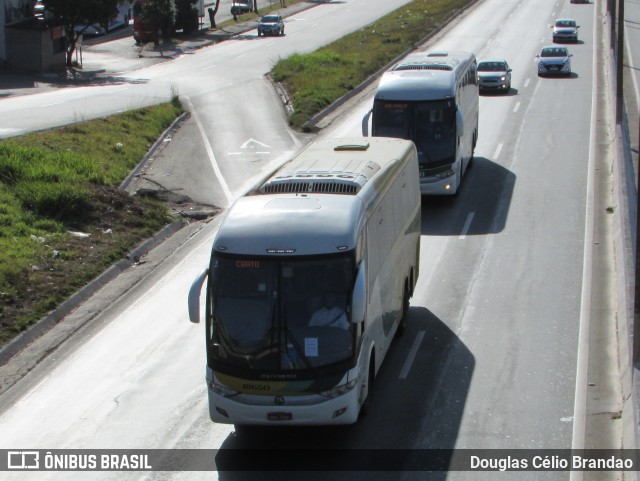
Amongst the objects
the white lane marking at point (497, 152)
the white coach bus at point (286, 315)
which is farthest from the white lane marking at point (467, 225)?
the white coach bus at point (286, 315)

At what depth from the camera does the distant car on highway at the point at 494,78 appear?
143 ft

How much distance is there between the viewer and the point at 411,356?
16.2m

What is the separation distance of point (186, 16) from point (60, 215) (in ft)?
173

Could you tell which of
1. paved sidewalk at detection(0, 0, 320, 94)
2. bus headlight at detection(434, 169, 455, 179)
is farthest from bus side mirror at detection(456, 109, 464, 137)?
paved sidewalk at detection(0, 0, 320, 94)

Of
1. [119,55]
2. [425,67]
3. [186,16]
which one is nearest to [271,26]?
[186,16]

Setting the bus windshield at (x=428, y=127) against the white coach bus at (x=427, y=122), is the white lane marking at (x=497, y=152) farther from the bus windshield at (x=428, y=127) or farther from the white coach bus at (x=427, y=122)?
the bus windshield at (x=428, y=127)

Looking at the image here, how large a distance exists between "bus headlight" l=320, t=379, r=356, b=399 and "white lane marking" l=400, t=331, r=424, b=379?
2.85 meters

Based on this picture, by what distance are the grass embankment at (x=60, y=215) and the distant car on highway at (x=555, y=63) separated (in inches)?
924

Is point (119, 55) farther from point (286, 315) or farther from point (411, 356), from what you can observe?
point (286, 315)

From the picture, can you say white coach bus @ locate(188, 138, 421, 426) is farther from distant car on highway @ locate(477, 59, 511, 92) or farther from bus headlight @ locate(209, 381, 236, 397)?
distant car on highway @ locate(477, 59, 511, 92)

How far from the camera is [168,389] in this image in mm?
15281

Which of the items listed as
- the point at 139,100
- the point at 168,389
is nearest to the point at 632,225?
the point at 168,389

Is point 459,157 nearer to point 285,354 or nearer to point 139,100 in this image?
point 285,354

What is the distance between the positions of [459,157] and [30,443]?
1573 centimetres
